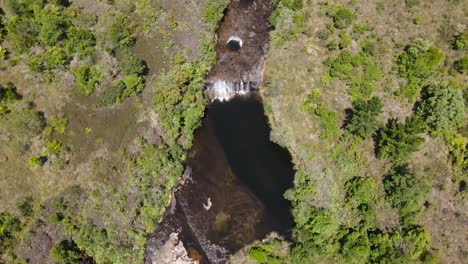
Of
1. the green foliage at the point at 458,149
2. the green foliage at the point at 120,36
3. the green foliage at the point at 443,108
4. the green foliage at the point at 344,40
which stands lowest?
the green foliage at the point at 458,149

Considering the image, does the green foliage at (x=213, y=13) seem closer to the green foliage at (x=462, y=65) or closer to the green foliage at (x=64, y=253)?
the green foliage at (x=462, y=65)

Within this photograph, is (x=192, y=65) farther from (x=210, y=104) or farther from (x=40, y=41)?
(x=40, y=41)

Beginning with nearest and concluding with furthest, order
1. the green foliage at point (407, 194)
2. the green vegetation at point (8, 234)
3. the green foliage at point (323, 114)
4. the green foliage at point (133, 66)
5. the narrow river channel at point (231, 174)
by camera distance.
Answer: the green foliage at point (407, 194), the green vegetation at point (8, 234), the narrow river channel at point (231, 174), the green foliage at point (323, 114), the green foliage at point (133, 66)

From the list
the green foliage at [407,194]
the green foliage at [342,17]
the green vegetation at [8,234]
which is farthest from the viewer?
the green foliage at [342,17]

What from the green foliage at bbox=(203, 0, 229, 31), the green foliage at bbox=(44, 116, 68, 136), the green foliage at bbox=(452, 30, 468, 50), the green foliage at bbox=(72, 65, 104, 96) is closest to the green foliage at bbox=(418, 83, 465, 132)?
the green foliage at bbox=(452, 30, 468, 50)

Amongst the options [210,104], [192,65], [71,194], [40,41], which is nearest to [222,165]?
[210,104]

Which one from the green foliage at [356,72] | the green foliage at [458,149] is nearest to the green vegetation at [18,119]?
the green foliage at [356,72]
